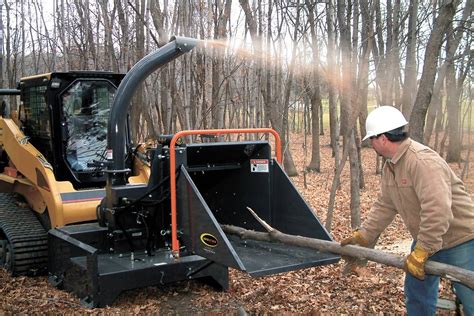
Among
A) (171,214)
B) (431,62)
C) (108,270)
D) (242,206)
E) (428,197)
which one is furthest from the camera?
(431,62)

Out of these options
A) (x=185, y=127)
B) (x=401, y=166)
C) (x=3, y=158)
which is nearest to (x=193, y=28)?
(x=185, y=127)

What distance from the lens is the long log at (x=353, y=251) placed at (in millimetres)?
3805

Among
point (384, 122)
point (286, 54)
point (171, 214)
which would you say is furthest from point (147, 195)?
point (286, 54)

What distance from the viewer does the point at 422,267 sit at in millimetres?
3904

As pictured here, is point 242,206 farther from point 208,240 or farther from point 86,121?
point 86,121

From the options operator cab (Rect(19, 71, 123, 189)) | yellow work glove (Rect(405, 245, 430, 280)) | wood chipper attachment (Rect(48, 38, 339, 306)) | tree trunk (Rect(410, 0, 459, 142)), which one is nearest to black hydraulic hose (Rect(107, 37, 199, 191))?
wood chipper attachment (Rect(48, 38, 339, 306))

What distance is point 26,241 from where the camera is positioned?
6918mm

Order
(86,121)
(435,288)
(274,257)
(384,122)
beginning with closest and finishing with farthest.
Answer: (384,122) < (435,288) < (274,257) < (86,121)

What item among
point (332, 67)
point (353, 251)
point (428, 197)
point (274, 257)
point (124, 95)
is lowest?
point (274, 257)

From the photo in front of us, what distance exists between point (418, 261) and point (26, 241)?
16.6ft

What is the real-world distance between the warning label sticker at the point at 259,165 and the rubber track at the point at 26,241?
3.00 m

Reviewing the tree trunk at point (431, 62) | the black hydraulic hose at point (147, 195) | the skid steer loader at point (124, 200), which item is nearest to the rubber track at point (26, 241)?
the skid steer loader at point (124, 200)

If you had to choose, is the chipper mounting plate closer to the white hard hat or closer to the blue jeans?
the blue jeans

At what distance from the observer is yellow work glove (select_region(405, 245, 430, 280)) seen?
389 centimetres
